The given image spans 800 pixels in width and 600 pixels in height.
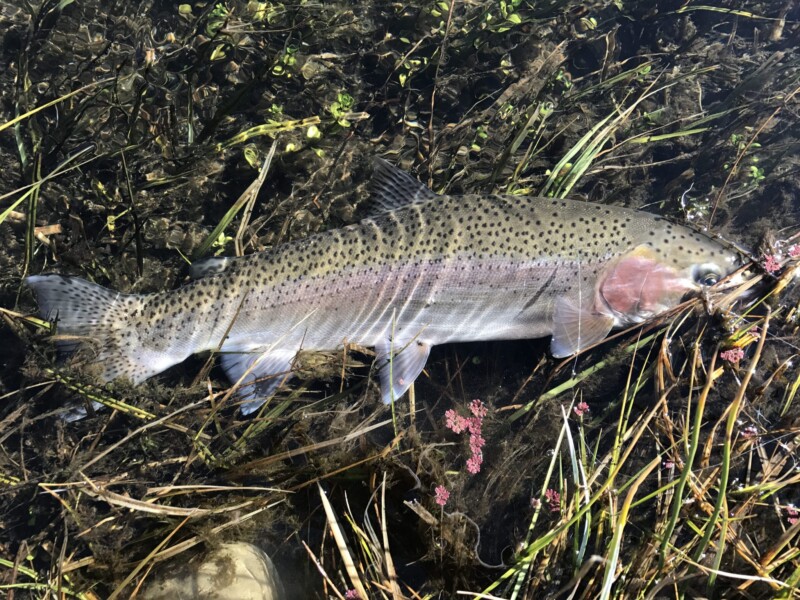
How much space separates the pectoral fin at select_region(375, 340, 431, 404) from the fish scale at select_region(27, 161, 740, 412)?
47 millimetres

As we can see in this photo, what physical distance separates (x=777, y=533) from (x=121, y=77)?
5.37m

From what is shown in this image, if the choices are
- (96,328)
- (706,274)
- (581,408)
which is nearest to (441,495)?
(581,408)

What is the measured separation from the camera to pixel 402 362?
3.84m

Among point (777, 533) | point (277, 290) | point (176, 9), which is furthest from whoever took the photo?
point (176, 9)

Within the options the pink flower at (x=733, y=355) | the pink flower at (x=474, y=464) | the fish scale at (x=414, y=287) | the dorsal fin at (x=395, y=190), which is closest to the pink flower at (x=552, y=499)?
the pink flower at (x=474, y=464)

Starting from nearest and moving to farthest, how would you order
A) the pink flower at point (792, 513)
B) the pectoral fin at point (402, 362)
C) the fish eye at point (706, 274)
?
the pink flower at point (792, 513)
the fish eye at point (706, 274)
the pectoral fin at point (402, 362)

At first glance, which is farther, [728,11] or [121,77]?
[728,11]

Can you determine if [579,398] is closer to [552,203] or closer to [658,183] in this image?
[552,203]

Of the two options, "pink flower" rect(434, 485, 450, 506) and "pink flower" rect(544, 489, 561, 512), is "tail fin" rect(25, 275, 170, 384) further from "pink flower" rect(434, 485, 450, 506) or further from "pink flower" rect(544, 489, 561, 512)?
"pink flower" rect(544, 489, 561, 512)

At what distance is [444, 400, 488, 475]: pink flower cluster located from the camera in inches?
145

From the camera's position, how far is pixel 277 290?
3697mm

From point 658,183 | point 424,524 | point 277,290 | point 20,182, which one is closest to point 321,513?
point 424,524

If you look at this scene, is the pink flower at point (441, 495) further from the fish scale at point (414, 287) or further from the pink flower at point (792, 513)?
the pink flower at point (792, 513)

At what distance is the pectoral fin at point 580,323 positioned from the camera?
373 cm
